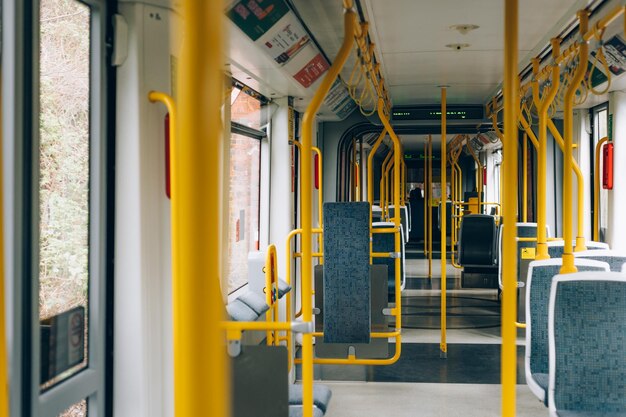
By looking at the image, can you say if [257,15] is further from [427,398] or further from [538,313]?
[427,398]

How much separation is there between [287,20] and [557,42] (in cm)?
Result: 154

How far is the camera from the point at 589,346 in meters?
2.92

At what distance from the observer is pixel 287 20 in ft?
12.6

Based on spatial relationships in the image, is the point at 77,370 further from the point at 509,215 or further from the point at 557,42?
the point at 557,42

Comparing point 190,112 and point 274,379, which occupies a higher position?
point 190,112

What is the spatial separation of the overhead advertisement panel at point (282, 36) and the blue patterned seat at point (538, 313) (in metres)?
1.84

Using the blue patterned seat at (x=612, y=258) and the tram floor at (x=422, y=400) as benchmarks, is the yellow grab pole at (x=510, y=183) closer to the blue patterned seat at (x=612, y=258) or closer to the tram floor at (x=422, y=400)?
the blue patterned seat at (x=612, y=258)

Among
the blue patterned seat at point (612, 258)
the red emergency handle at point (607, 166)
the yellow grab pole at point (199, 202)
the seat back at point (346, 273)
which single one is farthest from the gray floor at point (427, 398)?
the yellow grab pole at point (199, 202)

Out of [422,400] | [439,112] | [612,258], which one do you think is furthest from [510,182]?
[439,112]

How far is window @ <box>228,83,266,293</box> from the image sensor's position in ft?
16.2

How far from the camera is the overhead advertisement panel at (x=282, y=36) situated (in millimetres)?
3319

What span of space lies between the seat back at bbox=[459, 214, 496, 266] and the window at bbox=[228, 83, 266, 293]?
3.94m

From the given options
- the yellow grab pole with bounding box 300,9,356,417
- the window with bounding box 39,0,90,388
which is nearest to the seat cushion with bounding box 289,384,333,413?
the yellow grab pole with bounding box 300,9,356,417

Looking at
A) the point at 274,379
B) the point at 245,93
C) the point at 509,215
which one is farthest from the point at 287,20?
the point at 509,215
